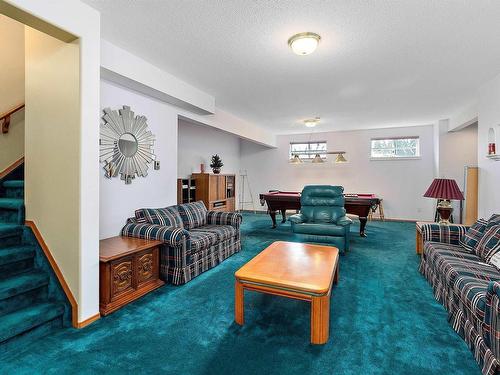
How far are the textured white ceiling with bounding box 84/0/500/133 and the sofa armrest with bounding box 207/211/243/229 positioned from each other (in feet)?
6.26

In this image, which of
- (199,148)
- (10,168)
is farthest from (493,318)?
(199,148)

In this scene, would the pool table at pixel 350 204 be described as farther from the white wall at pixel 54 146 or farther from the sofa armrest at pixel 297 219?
the white wall at pixel 54 146

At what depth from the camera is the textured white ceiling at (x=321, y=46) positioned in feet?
7.17

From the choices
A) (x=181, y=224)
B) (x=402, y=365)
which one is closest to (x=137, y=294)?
(x=181, y=224)

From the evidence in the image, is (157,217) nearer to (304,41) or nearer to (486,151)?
(304,41)

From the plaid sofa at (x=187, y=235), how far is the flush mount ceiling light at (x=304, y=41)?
2187 millimetres

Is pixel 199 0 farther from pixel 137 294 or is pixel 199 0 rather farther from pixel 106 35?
pixel 137 294

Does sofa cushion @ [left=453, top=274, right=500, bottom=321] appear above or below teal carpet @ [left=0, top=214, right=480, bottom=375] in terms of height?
above

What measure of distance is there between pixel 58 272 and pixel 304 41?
294cm

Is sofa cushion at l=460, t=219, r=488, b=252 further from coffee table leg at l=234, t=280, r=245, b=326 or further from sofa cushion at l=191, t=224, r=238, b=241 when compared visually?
sofa cushion at l=191, t=224, r=238, b=241

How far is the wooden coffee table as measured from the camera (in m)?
1.92

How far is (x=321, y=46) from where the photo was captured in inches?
110

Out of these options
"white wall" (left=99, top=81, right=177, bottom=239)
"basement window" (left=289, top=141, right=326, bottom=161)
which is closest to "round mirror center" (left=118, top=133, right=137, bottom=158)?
"white wall" (left=99, top=81, right=177, bottom=239)

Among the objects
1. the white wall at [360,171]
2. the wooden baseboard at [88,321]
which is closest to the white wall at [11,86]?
the wooden baseboard at [88,321]
